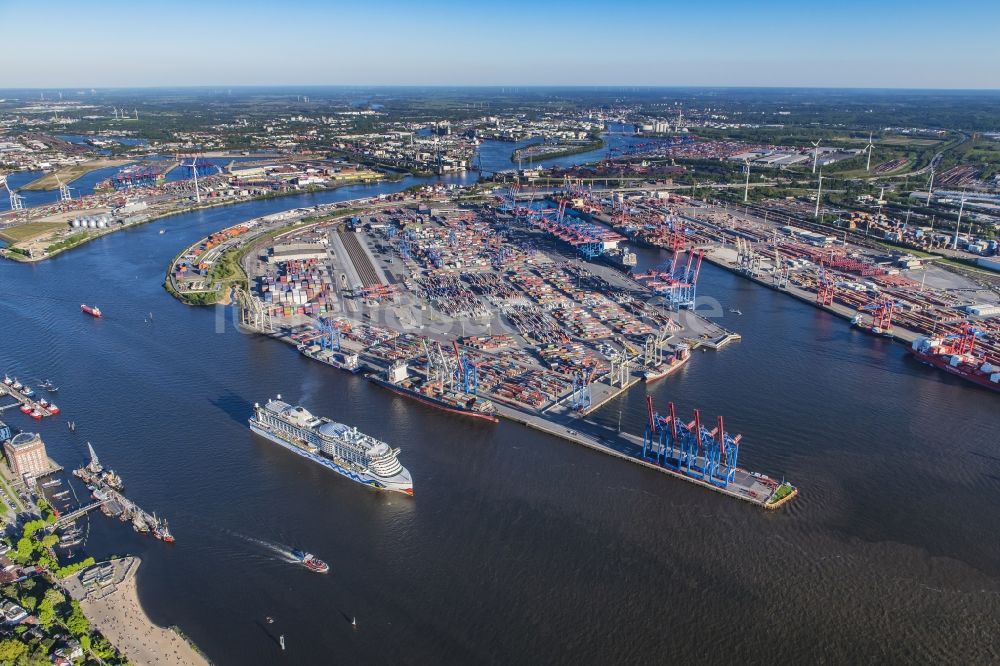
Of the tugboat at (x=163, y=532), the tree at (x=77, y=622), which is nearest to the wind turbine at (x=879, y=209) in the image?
the tugboat at (x=163, y=532)

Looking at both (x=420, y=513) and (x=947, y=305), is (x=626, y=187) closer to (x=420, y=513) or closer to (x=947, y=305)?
(x=947, y=305)

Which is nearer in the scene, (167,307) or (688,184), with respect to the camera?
(167,307)

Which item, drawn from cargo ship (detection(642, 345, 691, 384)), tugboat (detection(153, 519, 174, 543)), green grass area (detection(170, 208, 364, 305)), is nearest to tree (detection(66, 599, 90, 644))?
tugboat (detection(153, 519, 174, 543))

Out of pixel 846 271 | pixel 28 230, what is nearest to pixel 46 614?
pixel 846 271

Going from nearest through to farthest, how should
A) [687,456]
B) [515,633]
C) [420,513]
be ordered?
[515,633] < [420,513] < [687,456]

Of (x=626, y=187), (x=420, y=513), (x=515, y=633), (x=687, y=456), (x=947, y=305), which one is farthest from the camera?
(x=626, y=187)

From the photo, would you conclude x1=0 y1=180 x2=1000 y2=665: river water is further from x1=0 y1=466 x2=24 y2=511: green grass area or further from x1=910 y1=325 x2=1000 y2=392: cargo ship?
x1=0 y1=466 x2=24 y2=511: green grass area

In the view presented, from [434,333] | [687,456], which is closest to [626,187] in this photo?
[434,333]

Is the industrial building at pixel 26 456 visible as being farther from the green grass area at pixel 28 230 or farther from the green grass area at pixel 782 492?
the green grass area at pixel 28 230
